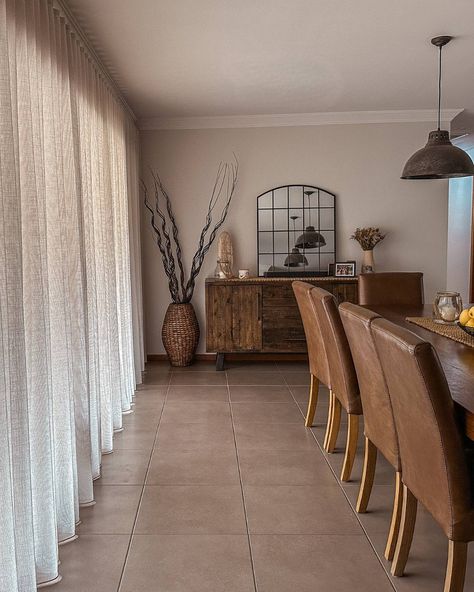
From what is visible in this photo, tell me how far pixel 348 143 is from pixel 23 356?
16.0 ft

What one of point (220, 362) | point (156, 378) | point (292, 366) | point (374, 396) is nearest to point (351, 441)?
point (374, 396)

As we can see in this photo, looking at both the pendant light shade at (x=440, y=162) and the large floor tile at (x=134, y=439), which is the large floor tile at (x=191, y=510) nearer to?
the large floor tile at (x=134, y=439)

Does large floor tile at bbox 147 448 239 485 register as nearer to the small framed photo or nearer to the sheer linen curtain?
the sheer linen curtain

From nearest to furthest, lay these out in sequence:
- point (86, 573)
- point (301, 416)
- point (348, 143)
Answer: point (86, 573), point (301, 416), point (348, 143)

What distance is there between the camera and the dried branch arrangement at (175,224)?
632 centimetres

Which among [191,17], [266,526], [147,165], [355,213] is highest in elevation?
[191,17]

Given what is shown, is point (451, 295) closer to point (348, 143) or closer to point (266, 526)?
point (266, 526)

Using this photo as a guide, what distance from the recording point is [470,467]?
6.78 ft

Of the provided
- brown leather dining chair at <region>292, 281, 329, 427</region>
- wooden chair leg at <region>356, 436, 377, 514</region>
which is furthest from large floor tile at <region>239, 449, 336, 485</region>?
brown leather dining chair at <region>292, 281, 329, 427</region>

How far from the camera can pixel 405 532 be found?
7.54 feet

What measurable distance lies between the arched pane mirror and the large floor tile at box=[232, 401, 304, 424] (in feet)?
6.21

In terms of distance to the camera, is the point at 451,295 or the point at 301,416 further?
the point at 301,416

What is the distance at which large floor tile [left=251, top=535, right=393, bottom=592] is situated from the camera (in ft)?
7.47

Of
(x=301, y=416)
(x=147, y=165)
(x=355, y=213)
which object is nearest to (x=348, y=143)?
(x=355, y=213)
